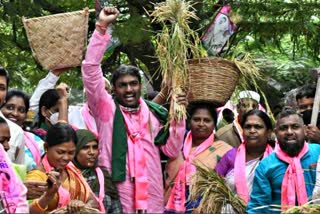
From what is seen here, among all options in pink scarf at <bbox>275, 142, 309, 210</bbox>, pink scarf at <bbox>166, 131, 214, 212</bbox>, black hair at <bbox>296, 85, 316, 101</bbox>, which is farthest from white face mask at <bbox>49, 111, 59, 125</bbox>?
black hair at <bbox>296, 85, 316, 101</bbox>

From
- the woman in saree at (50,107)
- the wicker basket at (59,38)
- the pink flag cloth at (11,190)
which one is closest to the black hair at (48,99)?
the woman in saree at (50,107)

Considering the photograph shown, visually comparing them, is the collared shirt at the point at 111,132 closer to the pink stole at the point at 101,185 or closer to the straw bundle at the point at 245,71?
the pink stole at the point at 101,185

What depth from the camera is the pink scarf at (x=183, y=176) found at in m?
7.93

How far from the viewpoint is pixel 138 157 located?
775cm

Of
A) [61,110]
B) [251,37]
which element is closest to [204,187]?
[61,110]

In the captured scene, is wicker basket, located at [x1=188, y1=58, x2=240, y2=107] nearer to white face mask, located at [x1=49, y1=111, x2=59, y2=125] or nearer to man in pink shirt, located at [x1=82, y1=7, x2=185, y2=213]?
man in pink shirt, located at [x1=82, y1=7, x2=185, y2=213]

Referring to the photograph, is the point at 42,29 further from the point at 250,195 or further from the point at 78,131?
the point at 250,195

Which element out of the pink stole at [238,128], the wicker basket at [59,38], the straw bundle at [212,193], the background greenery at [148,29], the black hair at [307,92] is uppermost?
the background greenery at [148,29]

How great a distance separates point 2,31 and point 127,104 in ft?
11.3

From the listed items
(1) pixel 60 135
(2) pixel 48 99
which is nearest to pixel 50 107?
(2) pixel 48 99

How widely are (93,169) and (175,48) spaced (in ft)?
3.99

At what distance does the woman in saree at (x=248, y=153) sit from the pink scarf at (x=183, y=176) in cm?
23

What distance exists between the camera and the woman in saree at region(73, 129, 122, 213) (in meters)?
7.39

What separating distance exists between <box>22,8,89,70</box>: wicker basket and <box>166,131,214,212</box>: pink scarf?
1.23 meters
